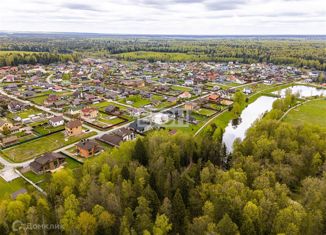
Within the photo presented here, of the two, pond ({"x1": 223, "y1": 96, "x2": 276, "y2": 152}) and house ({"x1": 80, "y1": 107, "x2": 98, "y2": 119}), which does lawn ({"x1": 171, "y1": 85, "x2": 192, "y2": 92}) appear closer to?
pond ({"x1": 223, "y1": 96, "x2": 276, "y2": 152})

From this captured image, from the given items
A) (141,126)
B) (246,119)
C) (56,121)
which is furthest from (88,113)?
(246,119)

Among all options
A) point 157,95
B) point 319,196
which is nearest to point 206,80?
point 157,95

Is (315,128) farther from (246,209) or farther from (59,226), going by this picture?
(59,226)

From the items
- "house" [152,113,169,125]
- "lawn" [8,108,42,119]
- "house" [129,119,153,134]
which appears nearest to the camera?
"house" [129,119,153,134]

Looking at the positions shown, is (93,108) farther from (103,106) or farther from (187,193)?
(187,193)

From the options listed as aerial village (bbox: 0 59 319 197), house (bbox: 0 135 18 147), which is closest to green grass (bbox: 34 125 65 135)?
aerial village (bbox: 0 59 319 197)

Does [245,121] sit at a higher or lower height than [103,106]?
lower
